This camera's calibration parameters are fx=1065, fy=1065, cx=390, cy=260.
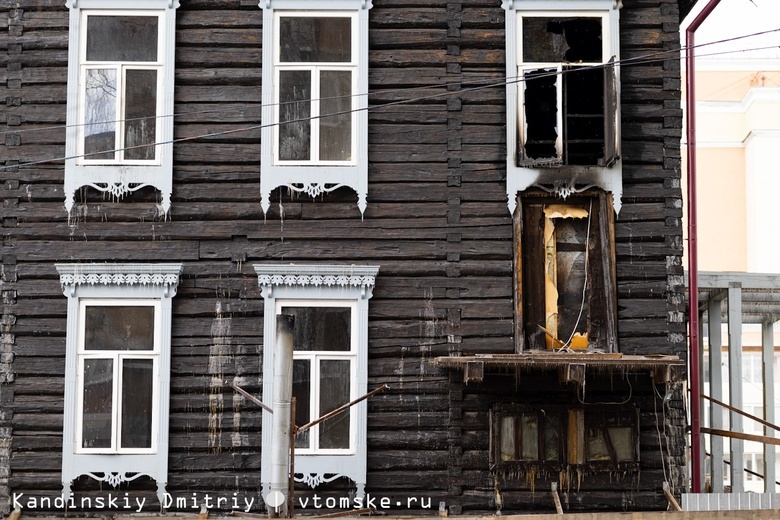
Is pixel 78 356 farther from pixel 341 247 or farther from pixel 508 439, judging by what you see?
pixel 508 439

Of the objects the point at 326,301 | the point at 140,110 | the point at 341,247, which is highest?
the point at 140,110

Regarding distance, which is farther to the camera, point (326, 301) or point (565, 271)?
point (565, 271)

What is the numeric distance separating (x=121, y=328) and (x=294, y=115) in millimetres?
3188

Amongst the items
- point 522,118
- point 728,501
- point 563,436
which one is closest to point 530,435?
point 563,436

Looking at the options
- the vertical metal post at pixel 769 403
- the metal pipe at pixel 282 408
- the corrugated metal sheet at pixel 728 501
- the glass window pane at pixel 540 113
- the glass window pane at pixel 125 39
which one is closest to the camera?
the metal pipe at pixel 282 408

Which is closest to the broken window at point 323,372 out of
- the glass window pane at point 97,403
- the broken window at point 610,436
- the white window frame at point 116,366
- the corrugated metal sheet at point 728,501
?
the white window frame at point 116,366

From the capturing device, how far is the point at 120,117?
12.6 meters

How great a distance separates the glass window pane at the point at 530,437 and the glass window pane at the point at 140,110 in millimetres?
5418

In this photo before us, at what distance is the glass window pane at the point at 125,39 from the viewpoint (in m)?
12.6

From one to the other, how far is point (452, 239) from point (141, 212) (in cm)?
364

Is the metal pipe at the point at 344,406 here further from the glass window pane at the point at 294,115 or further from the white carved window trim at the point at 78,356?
the glass window pane at the point at 294,115

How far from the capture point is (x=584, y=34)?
12.5 metres

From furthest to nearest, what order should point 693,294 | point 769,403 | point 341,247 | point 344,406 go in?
point 769,403 < point 693,294 < point 341,247 < point 344,406

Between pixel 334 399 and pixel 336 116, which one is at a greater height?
pixel 336 116
